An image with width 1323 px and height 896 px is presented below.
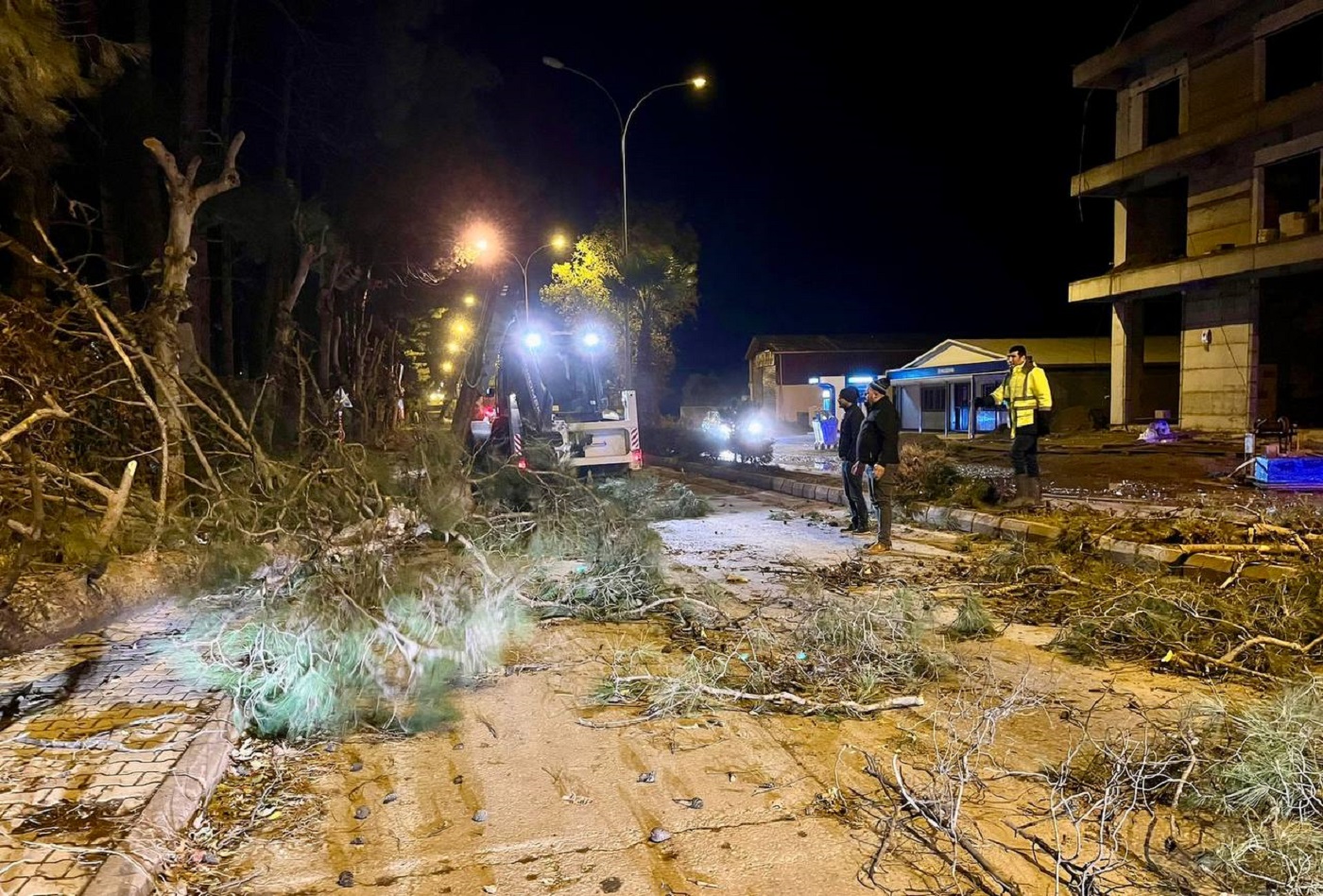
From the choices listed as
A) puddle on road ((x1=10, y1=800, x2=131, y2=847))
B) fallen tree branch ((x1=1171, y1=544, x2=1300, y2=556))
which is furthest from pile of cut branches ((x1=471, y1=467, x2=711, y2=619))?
fallen tree branch ((x1=1171, y1=544, x2=1300, y2=556))

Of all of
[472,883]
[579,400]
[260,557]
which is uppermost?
[579,400]

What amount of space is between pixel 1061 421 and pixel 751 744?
93.6ft

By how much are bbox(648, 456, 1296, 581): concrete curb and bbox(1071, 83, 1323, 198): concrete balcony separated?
600 inches

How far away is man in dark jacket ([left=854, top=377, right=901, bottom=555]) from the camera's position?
932cm

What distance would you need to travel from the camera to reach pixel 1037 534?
927 centimetres

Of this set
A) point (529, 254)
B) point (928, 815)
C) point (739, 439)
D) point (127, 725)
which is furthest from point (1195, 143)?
point (127, 725)

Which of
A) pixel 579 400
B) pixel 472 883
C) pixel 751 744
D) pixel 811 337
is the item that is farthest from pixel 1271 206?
pixel 811 337

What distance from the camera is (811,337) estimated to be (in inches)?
1970

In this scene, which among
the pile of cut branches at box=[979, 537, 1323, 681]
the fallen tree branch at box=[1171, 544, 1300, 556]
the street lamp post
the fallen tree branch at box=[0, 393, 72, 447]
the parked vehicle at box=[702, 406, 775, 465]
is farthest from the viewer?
the street lamp post

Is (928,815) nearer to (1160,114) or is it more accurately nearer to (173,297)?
(173,297)

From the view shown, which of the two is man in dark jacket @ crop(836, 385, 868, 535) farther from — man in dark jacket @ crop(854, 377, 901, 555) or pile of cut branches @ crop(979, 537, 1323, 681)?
pile of cut branches @ crop(979, 537, 1323, 681)

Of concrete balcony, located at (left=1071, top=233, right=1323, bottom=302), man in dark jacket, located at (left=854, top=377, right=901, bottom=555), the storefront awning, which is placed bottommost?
man in dark jacket, located at (left=854, top=377, right=901, bottom=555)

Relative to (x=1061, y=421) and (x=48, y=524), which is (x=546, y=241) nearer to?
(x=1061, y=421)

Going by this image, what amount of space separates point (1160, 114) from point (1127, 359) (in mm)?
7110
